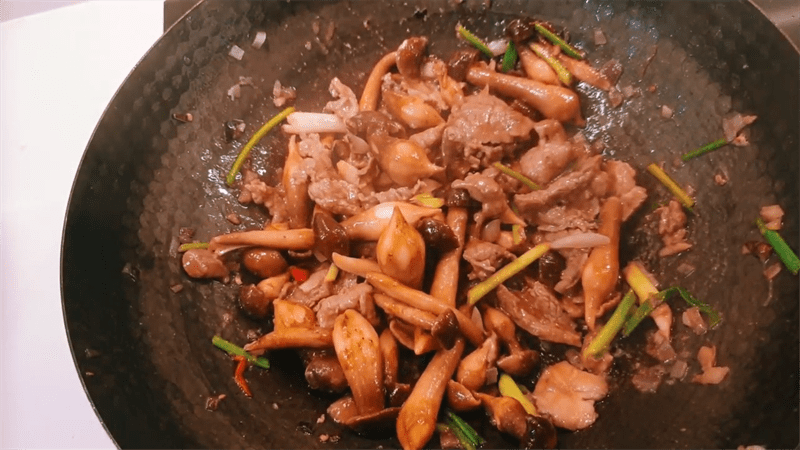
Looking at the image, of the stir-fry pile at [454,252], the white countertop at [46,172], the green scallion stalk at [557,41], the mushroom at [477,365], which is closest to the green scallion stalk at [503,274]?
the stir-fry pile at [454,252]

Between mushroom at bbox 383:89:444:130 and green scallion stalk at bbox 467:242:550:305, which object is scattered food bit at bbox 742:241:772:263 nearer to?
green scallion stalk at bbox 467:242:550:305

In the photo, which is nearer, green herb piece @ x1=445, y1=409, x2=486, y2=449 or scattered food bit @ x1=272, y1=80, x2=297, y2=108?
green herb piece @ x1=445, y1=409, x2=486, y2=449

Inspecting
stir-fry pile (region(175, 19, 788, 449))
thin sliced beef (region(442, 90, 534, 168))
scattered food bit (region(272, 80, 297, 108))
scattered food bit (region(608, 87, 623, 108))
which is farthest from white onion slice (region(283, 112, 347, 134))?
scattered food bit (region(608, 87, 623, 108))

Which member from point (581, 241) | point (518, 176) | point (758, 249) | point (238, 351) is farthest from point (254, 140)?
point (758, 249)

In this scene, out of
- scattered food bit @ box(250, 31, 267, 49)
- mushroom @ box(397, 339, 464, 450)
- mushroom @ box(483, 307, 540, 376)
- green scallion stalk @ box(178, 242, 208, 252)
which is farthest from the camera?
scattered food bit @ box(250, 31, 267, 49)

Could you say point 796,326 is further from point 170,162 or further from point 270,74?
point 170,162

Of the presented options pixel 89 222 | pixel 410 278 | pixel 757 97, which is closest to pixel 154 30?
pixel 89 222
